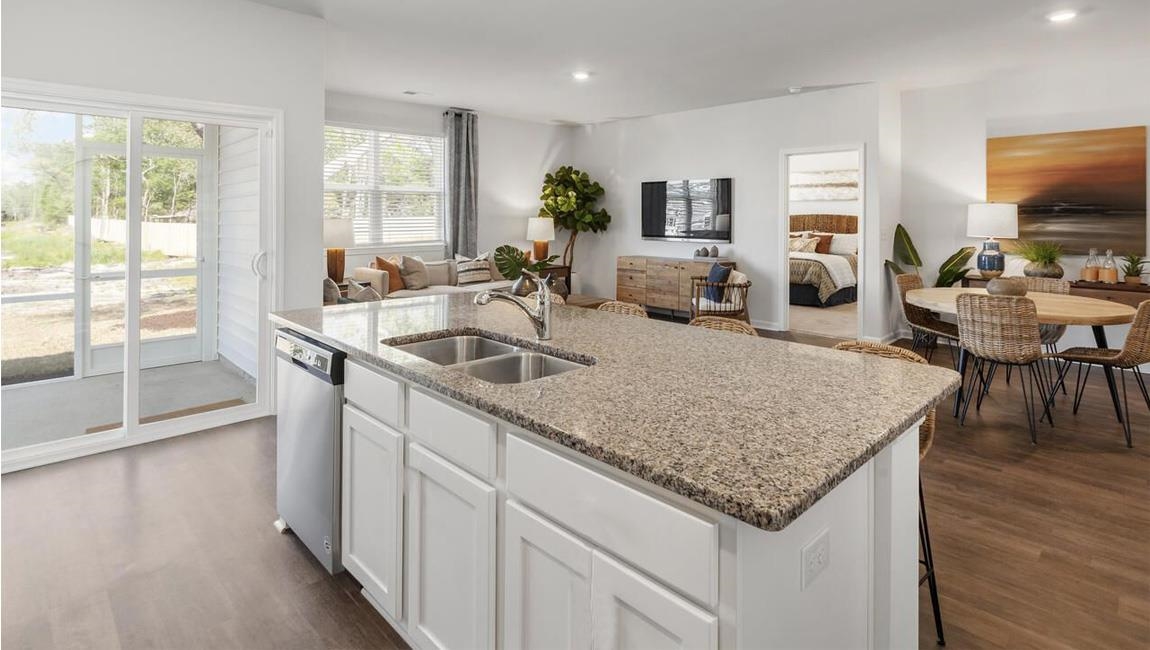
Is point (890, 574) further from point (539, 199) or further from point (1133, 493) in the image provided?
point (539, 199)

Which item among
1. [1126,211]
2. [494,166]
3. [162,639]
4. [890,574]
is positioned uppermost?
[494,166]

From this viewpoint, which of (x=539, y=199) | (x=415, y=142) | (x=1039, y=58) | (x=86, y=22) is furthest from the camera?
(x=539, y=199)

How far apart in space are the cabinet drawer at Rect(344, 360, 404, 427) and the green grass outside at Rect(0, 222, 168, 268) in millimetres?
2325

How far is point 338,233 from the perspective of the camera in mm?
5770

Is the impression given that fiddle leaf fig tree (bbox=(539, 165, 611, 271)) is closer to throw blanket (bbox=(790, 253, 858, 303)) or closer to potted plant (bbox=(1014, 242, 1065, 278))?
throw blanket (bbox=(790, 253, 858, 303))

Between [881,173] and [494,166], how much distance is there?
450cm

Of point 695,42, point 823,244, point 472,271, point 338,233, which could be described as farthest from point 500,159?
point 823,244

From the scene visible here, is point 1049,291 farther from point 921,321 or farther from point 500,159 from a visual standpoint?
point 500,159

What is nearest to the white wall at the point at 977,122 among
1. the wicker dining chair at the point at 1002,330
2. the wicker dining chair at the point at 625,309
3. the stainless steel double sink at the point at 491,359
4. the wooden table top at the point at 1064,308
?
the wooden table top at the point at 1064,308

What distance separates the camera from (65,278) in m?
3.33

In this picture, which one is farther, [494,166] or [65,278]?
[494,166]

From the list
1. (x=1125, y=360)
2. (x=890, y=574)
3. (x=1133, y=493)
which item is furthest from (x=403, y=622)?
(x=1125, y=360)

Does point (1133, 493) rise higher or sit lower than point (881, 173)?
lower

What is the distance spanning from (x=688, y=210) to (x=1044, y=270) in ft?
11.9
